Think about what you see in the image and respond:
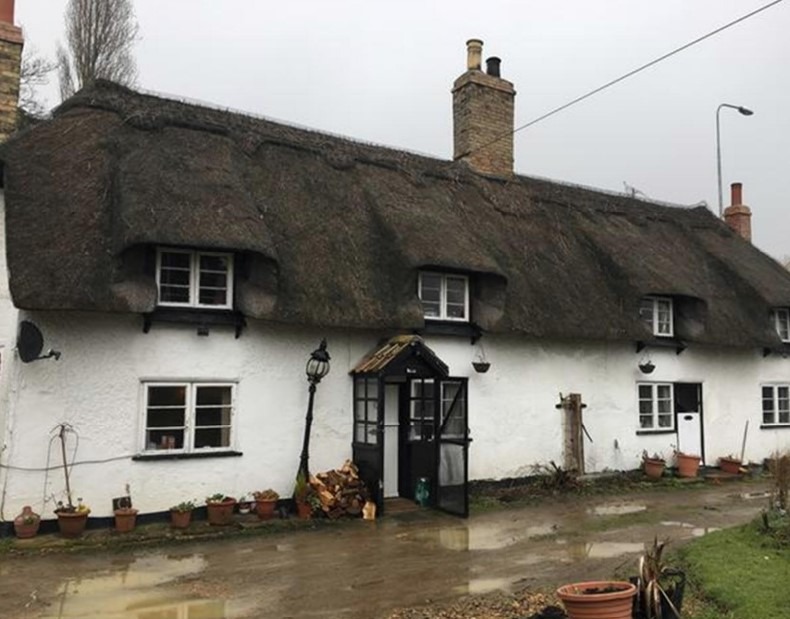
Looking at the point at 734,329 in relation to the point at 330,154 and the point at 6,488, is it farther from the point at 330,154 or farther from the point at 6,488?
the point at 6,488

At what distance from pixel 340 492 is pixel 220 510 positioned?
6.17ft

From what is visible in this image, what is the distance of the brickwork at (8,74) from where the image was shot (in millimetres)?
11242

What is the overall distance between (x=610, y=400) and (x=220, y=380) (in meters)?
8.70

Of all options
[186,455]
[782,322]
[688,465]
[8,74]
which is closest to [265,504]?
[186,455]

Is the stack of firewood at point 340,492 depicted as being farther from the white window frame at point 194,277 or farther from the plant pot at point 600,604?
the plant pot at point 600,604

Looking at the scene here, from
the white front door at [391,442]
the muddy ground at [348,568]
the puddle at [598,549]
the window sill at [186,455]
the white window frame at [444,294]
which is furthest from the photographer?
the white window frame at [444,294]

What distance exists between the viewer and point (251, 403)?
11023 millimetres

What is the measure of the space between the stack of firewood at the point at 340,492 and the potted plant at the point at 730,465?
398 inches

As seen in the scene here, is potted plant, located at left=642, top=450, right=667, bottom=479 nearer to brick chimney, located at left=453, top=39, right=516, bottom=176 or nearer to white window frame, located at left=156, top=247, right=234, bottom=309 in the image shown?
brick chimney, located at left=453, top=39, right=516, bottom=176

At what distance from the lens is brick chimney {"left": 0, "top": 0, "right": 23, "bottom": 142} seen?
11242 millimetres

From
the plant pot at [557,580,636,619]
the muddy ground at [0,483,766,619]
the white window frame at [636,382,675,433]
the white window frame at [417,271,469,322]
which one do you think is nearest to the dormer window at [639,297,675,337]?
the white window frame at [636,382,675,433]

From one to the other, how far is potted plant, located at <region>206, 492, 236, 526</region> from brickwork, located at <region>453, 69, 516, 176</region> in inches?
418

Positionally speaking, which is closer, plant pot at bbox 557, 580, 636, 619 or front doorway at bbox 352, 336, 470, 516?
plant pot at bbox 557, 580, 636, 619

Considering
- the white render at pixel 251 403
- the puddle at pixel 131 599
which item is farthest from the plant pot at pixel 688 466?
the puddle at pixel 131 599
